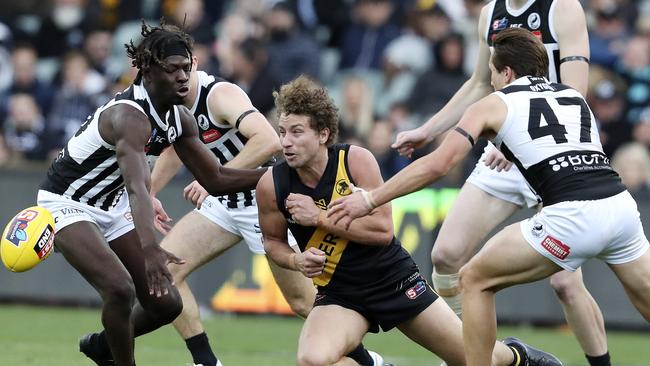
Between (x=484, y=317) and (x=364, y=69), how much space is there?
9381 millimetres

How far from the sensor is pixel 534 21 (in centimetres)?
862

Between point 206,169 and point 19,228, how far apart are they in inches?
50.6

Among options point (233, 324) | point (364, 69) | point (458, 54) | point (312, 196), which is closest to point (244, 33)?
point (364, 69)

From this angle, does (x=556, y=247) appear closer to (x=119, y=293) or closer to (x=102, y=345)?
(x=119, y=293)

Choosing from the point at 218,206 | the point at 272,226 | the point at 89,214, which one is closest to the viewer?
the point at 272,226

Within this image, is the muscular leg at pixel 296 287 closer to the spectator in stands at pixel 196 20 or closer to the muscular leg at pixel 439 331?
the muscular leg at pixel 439 331

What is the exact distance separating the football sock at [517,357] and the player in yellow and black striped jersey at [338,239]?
0.62 metres

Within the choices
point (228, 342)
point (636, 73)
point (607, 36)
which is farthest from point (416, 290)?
point (607, 36)

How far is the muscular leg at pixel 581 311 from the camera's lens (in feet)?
28.4

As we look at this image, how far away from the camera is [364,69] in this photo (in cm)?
1630

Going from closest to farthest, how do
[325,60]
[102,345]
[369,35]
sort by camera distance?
[102,345]
[369,35]
[325,60]

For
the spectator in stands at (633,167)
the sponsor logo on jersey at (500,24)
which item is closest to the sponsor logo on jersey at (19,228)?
the sponsor logo on jersey at (500,24)

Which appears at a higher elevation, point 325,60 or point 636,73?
Answer: point 325,60

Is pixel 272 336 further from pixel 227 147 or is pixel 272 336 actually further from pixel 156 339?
pixel 227 147
